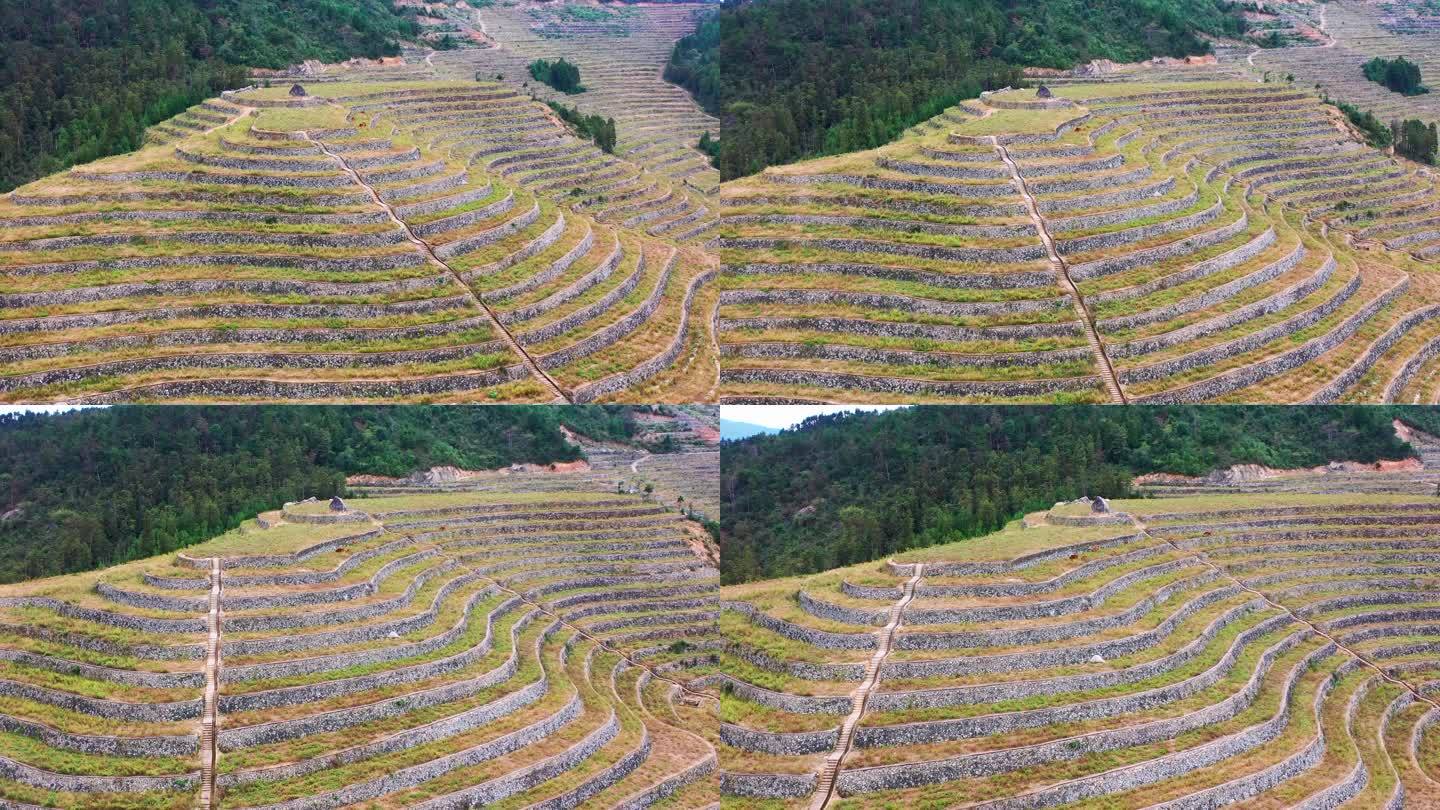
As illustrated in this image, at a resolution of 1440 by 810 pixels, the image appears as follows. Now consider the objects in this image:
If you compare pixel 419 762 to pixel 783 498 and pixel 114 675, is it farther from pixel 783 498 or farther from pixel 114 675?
pixel 783 498

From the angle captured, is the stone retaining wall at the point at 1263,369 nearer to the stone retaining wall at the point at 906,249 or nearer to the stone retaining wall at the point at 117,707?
the stone retaining wall at the point at 906,249

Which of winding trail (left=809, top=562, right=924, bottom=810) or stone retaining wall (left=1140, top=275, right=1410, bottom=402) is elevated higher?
stone retaining wall (left=1140, top=275, right=1410, bottom=402)

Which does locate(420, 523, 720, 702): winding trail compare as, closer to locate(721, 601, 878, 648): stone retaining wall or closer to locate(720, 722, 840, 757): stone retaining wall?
locate(721, 601, 878, 648): stone retaining wall

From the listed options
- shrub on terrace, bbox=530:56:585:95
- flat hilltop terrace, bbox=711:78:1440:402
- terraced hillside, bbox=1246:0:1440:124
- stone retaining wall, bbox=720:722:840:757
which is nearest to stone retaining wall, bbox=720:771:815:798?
stone retaining wall, bbox=720:722:840:757

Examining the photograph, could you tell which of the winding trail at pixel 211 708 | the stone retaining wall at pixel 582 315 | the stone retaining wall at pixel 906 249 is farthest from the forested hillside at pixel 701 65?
the winding trail at pixel 211 708

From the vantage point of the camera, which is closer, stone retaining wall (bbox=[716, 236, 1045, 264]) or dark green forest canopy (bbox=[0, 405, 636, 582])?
dark green forest canopy (bbox=[0, 405, 636, 582])

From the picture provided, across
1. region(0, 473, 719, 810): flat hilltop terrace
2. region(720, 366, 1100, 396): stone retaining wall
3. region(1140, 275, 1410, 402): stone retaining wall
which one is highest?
region(1140, 275, 1410, 402): stone retaining wall
